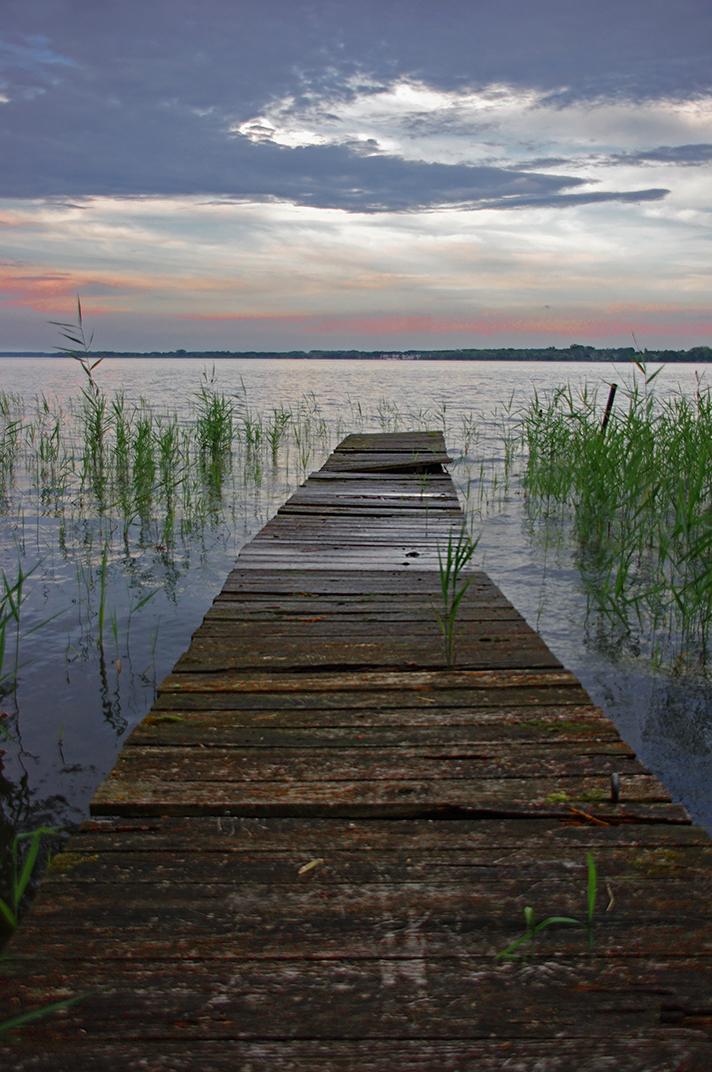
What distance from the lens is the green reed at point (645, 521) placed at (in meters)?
4.21

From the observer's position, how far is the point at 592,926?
4.50 ft

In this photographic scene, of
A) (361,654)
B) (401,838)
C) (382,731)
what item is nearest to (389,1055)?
(401,838)

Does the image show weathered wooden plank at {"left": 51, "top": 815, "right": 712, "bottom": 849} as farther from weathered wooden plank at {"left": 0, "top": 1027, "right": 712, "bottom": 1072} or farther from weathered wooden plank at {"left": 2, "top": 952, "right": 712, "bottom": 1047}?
weathered wooden plank at {"left": 0, "top": 1027, "right": 712, "bottom": 1072}

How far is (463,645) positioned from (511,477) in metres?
8.60

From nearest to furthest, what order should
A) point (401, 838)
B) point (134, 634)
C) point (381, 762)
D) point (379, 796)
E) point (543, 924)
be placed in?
1. point (543, 924)
2. point (401, 838)
3. point (379, 796)
4. point (381, 762)
5. point (134, 634)

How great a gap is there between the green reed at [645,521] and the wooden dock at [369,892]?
1.82 metres

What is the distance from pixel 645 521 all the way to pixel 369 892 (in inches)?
168

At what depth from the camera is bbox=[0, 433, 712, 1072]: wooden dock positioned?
1.14 meters

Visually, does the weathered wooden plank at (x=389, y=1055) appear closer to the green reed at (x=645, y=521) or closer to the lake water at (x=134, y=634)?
the lake water at (x=134, y=634)

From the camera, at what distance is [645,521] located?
5.03m

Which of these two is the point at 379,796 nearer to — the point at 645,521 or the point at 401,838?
the point at 401,838

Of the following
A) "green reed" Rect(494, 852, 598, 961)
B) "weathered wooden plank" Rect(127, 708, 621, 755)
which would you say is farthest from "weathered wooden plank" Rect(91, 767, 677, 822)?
"green reed" Rect(494, 852, 598, 961)

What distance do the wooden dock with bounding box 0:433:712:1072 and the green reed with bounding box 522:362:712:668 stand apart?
5.98 feet

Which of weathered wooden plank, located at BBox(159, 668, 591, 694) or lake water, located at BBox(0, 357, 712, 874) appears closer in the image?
weathered wooden plank, located at BBox(159, 668, 591, 694)
